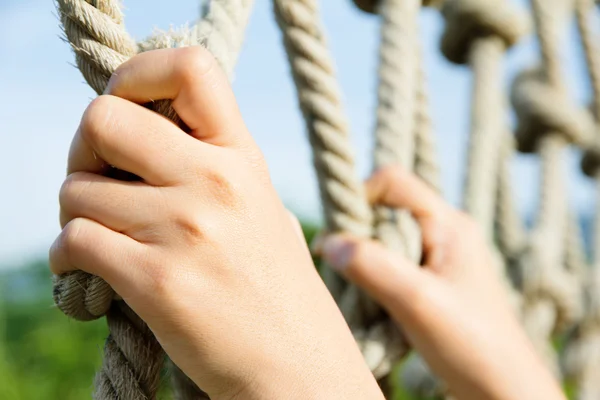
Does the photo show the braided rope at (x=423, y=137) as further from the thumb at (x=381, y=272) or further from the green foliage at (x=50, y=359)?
the green foliage at (x=50, y=359)

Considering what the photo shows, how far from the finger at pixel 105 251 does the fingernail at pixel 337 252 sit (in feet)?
1.11

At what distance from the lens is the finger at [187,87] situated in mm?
383

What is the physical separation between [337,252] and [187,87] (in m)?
0.35

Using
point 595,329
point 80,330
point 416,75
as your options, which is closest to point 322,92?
point 416,75

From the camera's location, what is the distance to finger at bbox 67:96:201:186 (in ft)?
1.23

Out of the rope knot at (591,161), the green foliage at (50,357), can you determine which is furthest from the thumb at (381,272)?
the green foliage at (50,357)

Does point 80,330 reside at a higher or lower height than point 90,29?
lower

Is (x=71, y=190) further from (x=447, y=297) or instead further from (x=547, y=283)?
(x=547, y=283)

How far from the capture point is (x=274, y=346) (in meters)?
0.40

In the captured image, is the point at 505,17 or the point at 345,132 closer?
the point at 345,132

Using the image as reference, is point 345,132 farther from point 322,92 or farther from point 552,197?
point 552,197

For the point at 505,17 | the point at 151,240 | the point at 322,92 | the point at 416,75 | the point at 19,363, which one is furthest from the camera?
the point at 19,363

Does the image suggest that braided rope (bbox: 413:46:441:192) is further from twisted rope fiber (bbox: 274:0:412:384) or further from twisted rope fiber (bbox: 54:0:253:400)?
twisted rope fiber (bbox: 54:0:253:400)

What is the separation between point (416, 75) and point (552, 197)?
463mm
